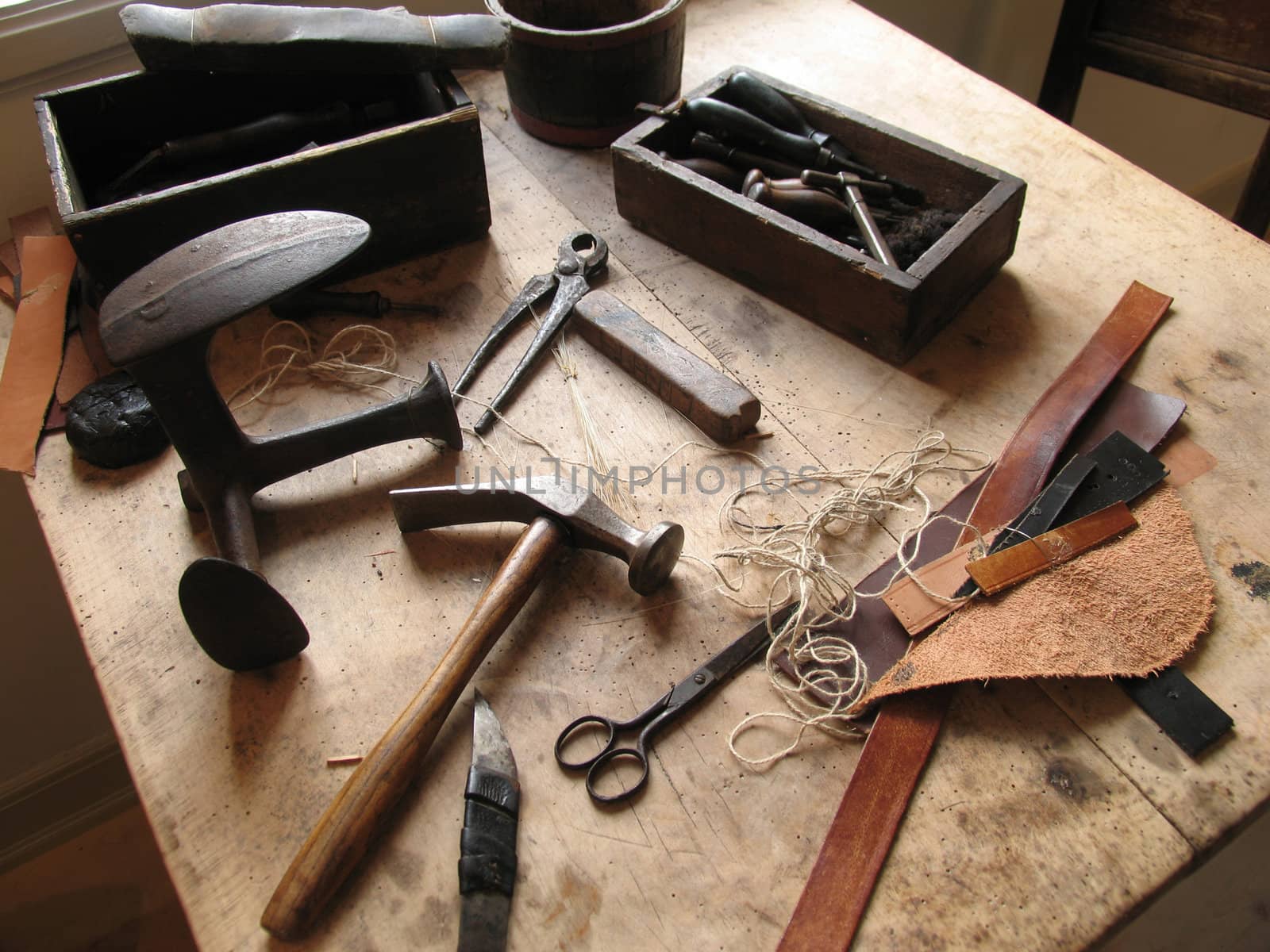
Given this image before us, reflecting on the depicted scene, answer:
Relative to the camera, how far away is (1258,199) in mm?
1641

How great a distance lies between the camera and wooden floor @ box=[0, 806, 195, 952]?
1.75 metres

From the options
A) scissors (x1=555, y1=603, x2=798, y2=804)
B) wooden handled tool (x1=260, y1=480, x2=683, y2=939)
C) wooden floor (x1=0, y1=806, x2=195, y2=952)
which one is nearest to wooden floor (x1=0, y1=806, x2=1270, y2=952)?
wooden floor (x1=0, y1=806, x2=195, y2=952)

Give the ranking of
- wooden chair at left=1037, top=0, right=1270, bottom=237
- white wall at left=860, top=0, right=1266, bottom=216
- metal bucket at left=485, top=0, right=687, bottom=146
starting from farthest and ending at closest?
white wall at left=860, top=0, right=1266, bottom=216 < wooden chair at left=1037, top=0, right=1270, bottom=237 < metal bucket at left=485, top=0, right=687, bottom=146

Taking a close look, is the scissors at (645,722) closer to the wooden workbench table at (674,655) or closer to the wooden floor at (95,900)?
the wooden workbench table at (674,655)

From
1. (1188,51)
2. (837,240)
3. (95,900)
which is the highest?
(1188,51)

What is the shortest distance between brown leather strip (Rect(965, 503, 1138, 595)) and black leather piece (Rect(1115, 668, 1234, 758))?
134 mm

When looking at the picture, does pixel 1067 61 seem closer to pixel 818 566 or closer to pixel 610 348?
pixel 610 348

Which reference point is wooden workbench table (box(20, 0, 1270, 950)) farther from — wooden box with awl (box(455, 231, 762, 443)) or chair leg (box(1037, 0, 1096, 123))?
chair leg (box(1037, 0, 1096, 123))

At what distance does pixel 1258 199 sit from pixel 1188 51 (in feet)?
0.97

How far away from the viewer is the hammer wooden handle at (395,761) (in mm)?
783

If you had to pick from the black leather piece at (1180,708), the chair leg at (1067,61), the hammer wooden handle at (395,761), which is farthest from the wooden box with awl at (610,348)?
the chair leg at (1067,61)

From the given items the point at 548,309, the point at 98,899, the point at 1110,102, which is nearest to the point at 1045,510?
the point at 548,309

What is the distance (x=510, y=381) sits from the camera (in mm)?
1216

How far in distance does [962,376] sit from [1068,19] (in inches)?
40.4
